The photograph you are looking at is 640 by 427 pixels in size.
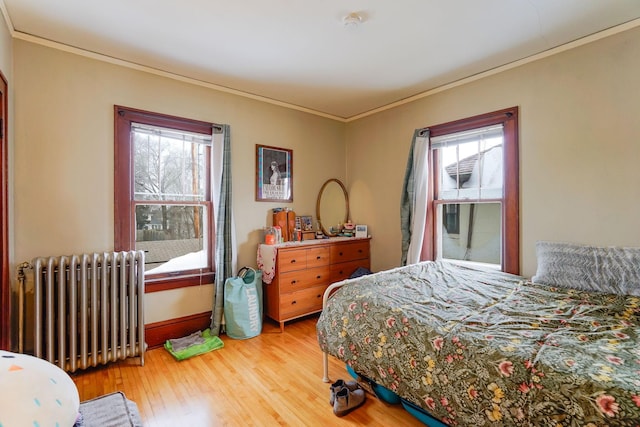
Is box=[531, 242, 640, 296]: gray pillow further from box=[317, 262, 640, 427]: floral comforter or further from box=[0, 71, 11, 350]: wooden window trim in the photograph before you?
box=[0, 71, 11, 350]: wooden window trim

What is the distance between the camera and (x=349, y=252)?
3643mm

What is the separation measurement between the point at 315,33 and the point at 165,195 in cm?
196

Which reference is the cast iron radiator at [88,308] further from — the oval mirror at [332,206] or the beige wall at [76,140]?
the oval mirror at [332,206]

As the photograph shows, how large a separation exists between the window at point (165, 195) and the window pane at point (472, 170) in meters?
2.50

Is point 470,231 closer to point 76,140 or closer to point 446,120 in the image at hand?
point 446,120

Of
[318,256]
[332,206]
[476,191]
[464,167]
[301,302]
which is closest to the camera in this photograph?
[476,191]

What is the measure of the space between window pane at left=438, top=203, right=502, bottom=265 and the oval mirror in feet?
4.32

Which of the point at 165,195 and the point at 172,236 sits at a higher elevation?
the point at 165,195

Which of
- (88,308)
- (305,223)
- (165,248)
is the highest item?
(305,223)

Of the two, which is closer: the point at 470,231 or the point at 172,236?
the point at 172,236

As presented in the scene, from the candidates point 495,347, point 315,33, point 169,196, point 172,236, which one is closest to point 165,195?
point 169,196

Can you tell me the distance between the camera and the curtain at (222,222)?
2.97 meters

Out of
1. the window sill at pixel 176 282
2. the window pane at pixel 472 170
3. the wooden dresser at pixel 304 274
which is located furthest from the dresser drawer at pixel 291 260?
the window pane at pixel 472 170

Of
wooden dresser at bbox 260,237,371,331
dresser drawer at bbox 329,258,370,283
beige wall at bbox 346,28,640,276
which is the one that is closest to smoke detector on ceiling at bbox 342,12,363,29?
beige wall at bbox 346,28,640,276
